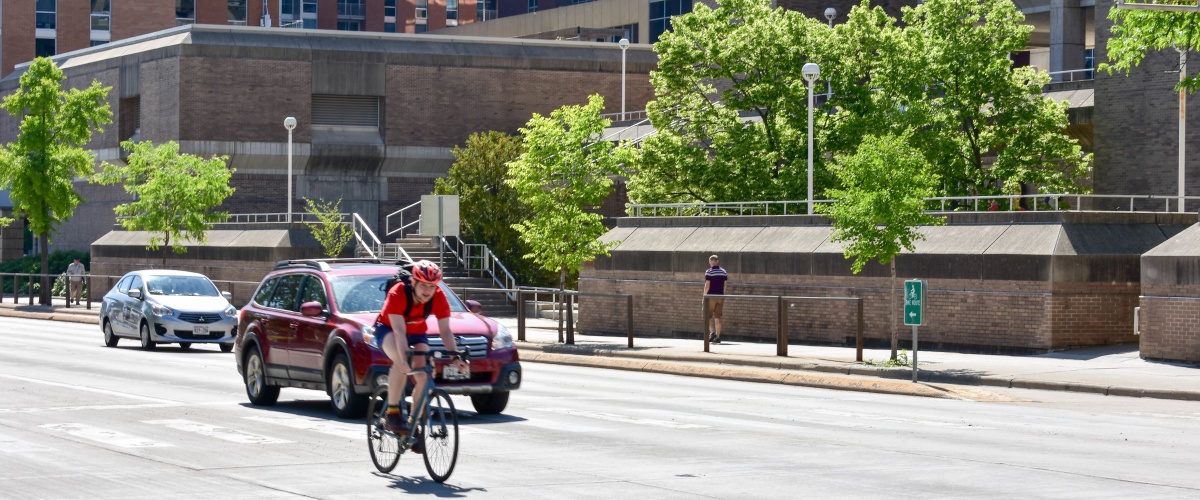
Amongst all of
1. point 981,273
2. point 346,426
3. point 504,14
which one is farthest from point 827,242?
point 504,14

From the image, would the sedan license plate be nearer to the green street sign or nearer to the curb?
the curb

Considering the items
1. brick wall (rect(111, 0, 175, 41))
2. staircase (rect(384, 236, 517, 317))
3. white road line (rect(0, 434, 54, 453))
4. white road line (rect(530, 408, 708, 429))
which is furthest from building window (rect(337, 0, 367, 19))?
white road line (rect(0, 434, 54, 453))

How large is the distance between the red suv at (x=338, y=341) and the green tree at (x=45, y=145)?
1393 inches

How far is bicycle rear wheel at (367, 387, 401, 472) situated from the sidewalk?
35.6 ft

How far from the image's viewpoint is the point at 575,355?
2898cm

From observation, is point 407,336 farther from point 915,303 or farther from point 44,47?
point 44,47

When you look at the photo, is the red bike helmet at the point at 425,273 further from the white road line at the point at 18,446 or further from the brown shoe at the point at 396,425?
the white road line at the point at 18,446

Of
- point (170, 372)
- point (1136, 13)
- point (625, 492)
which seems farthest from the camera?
point (1136, 13)

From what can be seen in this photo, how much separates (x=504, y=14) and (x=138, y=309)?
9194cm

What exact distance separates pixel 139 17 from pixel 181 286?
216 ft

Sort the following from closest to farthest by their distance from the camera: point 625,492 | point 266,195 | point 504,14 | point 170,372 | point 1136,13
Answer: point 625,492 → point 170,372 → point 1136,13 → point 266,195 → point 504,14

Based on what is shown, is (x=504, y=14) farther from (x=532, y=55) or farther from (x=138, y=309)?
(x=138, y=309)

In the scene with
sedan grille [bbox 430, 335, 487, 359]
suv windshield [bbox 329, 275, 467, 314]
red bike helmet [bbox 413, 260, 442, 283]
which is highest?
red bike helmet [bbox 413, 260, 442, 283]

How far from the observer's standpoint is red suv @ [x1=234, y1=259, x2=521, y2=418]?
16047mm
